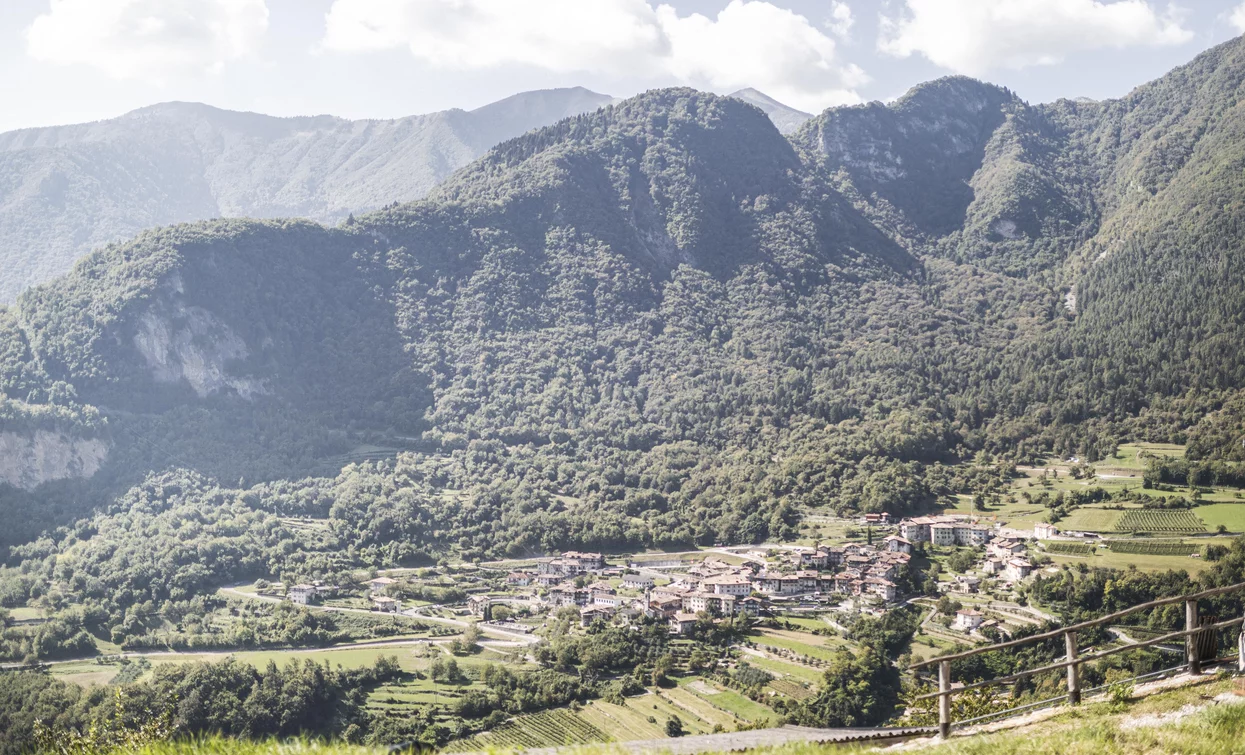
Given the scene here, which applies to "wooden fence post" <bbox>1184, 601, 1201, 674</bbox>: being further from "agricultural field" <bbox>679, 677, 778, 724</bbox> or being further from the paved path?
"agricultural field" <bbox>679, 677, 778, 724</bbox>

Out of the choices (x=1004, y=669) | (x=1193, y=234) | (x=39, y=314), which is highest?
(x=1193, y=234)

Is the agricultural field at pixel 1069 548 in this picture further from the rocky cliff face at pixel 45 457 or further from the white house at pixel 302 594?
the rocky cliff face at pixel 45 457

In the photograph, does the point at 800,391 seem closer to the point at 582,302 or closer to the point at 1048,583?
the point at 582,302

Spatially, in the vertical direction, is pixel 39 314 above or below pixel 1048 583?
above

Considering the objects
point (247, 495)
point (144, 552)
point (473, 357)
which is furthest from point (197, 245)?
point (144, 552)

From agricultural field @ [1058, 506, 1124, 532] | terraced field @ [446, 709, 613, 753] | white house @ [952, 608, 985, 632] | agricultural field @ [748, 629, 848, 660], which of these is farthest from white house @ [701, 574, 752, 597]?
agricultural field @ [1058, 506, 1124, 532]

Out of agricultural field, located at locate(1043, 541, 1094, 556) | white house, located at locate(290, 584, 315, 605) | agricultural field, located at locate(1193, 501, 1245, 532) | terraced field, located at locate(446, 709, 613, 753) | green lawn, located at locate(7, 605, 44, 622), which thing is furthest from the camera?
white house, located at locate(290, 584, 315, 605)

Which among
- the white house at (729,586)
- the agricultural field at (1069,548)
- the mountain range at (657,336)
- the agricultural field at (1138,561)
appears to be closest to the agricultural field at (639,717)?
the white house at (729,586)
